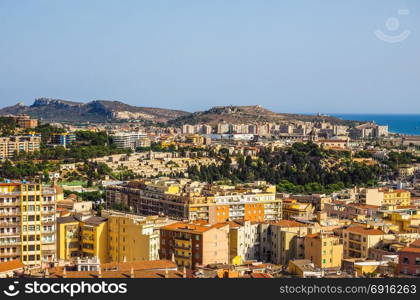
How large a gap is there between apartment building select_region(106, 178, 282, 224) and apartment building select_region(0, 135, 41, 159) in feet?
53.7

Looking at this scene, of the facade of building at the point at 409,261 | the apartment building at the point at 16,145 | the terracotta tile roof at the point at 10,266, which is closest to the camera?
the terracotta tile roof at the point at 10,266

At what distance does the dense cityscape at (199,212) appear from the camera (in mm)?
13766

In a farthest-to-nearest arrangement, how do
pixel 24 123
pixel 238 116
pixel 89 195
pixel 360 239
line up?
pixel 238 116 → pixel 24 123 → pixel 89 195 → pixel 360 239

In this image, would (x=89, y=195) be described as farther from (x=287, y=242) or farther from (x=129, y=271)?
(x=129, y=271)

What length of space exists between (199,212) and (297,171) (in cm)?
1477

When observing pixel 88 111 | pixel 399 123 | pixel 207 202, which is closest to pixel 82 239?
pixel 207 202

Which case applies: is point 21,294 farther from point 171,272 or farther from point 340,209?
point 340,209

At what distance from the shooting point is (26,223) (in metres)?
13.9

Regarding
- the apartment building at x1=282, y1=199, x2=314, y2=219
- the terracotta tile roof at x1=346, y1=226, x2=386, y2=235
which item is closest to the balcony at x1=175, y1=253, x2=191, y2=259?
the terracotta tile roof at x1=346, y1=226, x2=386, y2=235

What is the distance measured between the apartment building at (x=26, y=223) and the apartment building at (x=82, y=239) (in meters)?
1.48

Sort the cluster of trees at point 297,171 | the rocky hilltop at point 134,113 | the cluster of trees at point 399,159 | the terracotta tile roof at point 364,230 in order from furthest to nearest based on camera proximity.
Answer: the rocky hilltop at point 134,113
the cluster of trees at point 399,159
the cluster of trees at point 297,171
the terracotta tile roof at point 364,230

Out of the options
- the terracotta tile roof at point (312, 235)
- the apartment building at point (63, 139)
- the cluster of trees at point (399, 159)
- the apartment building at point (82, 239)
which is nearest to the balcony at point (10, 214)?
the apartment building at point (82, 239)

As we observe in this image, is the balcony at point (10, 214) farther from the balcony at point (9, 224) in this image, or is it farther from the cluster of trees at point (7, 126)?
the cluster of trees at point (7, 126)

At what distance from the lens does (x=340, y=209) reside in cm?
2173
